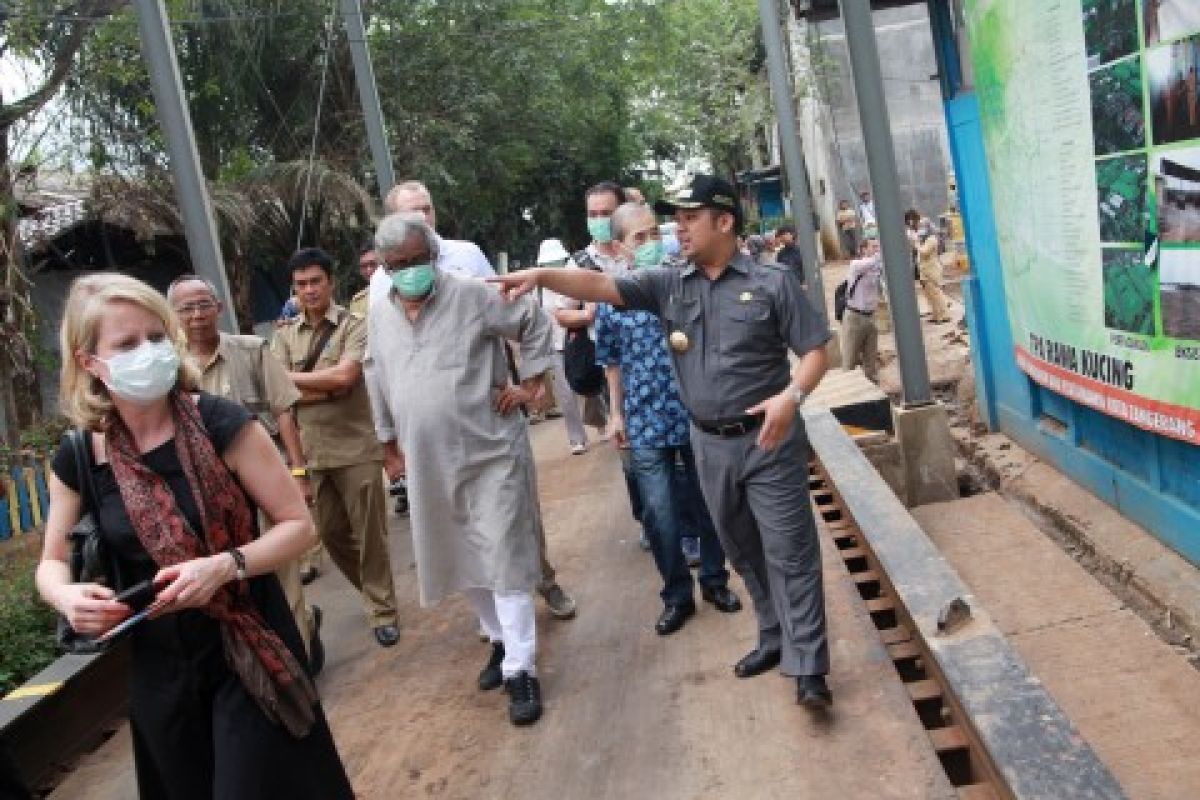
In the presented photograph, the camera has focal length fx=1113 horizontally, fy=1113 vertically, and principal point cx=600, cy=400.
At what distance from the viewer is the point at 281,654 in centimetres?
260

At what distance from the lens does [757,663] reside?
4094 mm

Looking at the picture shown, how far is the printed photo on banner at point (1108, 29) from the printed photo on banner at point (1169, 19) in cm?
13

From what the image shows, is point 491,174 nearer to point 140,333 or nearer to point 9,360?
point 9,360

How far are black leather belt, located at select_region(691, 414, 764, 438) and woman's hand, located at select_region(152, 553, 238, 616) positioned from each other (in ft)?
5.89

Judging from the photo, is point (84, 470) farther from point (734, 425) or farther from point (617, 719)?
point (617, 719)

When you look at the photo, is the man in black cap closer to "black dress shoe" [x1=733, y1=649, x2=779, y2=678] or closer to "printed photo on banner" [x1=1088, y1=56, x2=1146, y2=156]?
"black dress shoe" [x1=733, y1=649, x2=779, y2=678]

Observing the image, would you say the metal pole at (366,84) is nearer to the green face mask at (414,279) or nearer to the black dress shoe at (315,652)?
the black dress shoe at (315,652)

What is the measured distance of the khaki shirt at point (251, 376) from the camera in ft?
15.6

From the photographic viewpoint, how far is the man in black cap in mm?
3629

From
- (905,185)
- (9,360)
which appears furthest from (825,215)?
(9,360)

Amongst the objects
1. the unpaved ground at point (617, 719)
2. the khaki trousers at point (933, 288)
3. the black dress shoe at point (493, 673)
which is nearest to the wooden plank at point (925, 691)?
the unpaved ground at point (617, 719)

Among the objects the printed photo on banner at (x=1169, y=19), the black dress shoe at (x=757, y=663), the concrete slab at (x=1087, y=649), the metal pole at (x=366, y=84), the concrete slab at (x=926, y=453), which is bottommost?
the concrete slab at (x=1087, y=649)

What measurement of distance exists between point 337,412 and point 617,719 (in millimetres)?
2105

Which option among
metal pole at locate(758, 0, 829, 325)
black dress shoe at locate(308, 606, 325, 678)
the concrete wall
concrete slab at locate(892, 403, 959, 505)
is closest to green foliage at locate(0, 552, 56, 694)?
black dress shoe at locate(308, 606, 325, 678)
